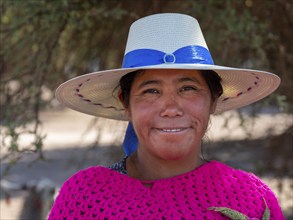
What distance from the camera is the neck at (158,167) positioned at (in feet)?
8.39

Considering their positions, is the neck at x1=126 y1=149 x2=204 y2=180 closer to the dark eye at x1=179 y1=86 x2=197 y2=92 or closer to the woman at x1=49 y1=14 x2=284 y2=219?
the woman at x1=49 y1=14 x2=284 y2=219

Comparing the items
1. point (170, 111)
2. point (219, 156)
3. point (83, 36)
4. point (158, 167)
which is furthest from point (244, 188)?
point (219, 156)

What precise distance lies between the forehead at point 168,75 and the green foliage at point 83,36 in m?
1.67

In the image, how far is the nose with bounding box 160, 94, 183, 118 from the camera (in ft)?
7.86

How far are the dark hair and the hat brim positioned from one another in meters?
0.02

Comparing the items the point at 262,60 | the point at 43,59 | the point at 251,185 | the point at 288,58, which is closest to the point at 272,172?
the point at 288,58

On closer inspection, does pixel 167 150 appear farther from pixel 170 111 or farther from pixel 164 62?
pixel 164 62

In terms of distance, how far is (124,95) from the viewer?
2.63 metres

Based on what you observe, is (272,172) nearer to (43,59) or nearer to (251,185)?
(43,59)

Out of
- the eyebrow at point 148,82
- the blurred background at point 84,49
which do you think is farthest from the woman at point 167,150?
the blurred background at point 84,49

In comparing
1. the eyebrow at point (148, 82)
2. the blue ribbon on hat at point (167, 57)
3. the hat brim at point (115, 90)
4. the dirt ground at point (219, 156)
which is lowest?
the dirt ground at point (219, 156)

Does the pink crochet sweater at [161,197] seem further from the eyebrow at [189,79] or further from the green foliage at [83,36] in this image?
the green foliage at [83,36]

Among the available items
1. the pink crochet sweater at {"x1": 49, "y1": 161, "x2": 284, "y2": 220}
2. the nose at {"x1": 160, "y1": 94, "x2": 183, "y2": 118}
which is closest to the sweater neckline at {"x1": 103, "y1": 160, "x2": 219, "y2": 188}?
the pink crochet sweater at {"x1": 49, "y1": 161, "x2": 284, "y2": 220}

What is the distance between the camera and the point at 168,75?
2.42 meters
